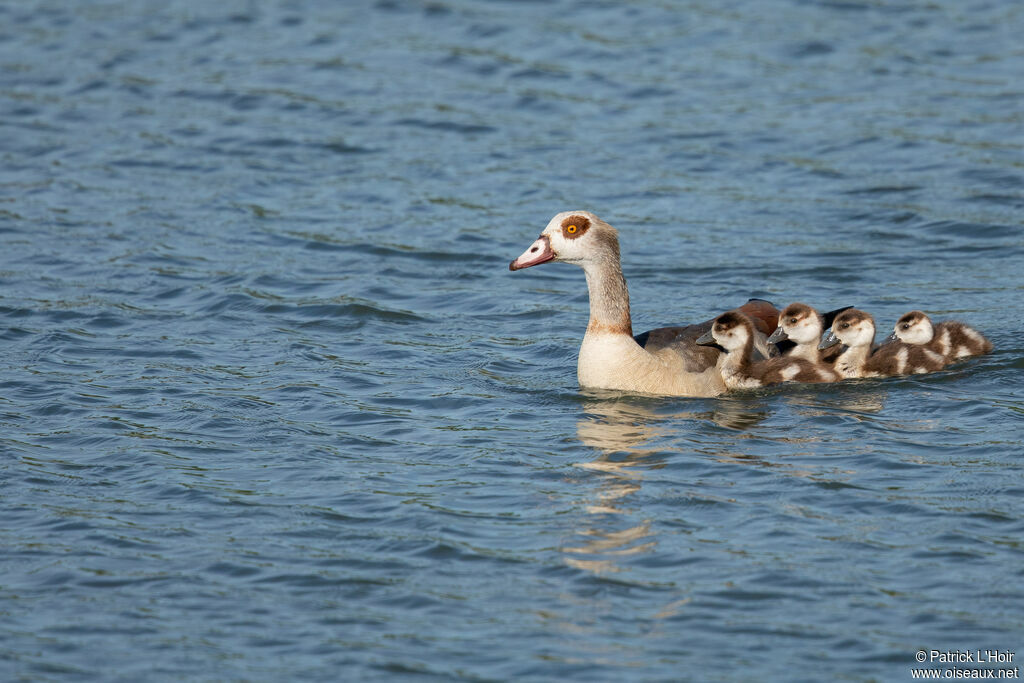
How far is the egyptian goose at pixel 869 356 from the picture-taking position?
36.7ft

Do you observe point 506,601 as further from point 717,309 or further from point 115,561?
point 717,309

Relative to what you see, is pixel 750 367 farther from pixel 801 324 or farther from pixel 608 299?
pixel 608 299

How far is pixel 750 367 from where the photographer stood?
1122cm

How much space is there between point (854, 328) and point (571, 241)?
2326mm

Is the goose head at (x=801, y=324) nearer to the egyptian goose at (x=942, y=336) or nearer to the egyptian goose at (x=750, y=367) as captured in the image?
the egyptian goose at (x=750, y=367)

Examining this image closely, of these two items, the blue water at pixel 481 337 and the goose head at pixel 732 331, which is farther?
the goose head at pixel 732 331

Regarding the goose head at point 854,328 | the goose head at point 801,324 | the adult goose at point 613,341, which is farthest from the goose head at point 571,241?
the goose head at point 854,328

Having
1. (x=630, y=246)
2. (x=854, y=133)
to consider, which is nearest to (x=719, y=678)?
(x=630, y=246)

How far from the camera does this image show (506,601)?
25.3 feet

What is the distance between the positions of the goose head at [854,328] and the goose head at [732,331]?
28.0 inches

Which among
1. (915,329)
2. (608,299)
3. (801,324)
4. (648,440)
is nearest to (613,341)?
(608,299)

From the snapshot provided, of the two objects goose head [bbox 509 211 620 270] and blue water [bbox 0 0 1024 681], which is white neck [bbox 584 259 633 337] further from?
blue water [bbox 0 0 1024 681]

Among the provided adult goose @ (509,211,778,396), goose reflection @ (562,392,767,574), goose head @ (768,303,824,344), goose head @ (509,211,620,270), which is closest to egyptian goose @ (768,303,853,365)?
goose head @ (768,303,824,344)

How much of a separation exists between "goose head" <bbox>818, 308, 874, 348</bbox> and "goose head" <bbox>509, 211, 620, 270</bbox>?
1896 mm
